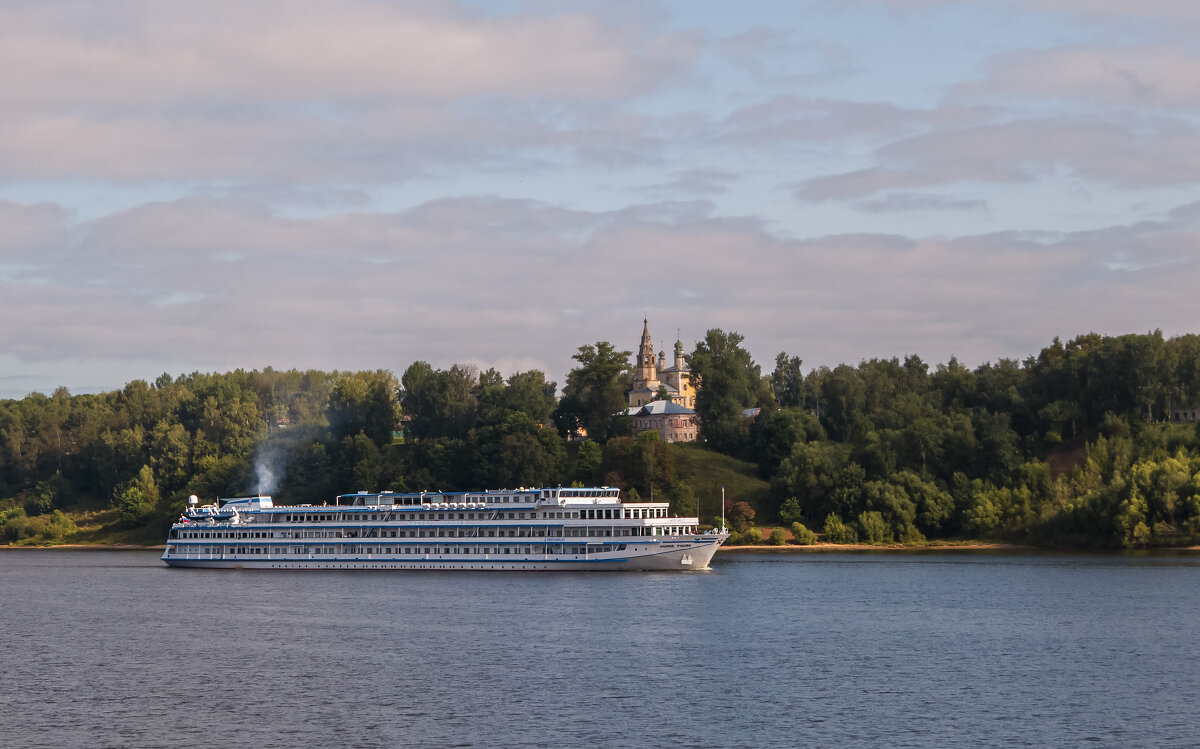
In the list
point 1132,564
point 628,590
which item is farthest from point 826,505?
point 628,590

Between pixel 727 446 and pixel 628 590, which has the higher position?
pixel 727 446

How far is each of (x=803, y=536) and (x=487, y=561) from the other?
47.9 m

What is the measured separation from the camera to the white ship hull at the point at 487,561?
393 feet

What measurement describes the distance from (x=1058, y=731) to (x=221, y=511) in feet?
356

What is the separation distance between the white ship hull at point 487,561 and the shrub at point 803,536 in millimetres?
37810

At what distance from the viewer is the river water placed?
53.3m

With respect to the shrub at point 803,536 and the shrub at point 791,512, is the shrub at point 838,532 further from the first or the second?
the shrub at point 791,512

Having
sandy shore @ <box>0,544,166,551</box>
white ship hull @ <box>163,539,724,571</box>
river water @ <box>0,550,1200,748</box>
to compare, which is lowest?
river water @ <box>0,550,1200,748</box>

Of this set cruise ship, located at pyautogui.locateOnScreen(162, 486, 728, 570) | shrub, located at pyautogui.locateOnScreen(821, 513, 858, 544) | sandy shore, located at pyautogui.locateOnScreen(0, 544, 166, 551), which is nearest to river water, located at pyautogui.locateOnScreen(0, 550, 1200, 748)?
cruise ship, located at pyautogui.locateOnScreen(162, 486, 728, 570)

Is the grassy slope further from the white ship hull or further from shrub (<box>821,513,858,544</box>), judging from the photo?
the white ship hull

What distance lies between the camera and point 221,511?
468 ft

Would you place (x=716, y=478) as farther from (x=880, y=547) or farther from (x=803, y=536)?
(x=880, y=547)

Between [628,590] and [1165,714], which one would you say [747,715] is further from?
[628,590]

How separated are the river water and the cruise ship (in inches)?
266
